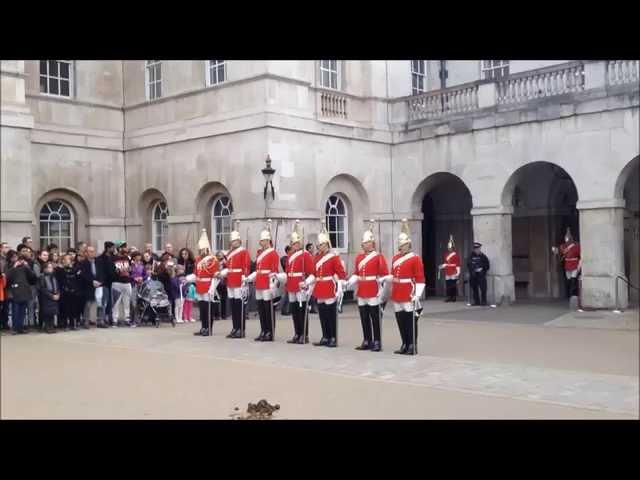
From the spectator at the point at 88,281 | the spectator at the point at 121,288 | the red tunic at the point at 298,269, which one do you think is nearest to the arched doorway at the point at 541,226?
the red tunic at the point at 298,269

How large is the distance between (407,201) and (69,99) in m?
9.02

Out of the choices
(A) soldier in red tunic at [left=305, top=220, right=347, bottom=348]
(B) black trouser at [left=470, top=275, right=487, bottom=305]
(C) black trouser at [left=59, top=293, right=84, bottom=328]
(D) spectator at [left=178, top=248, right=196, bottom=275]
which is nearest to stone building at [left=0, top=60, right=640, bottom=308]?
(B) black trouser at [left=470, top=275, right=487, bottom=305]

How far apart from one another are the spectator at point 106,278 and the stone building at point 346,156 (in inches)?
94.3

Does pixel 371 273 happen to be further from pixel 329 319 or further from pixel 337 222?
pixel 337 222

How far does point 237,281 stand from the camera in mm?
Result: 12945

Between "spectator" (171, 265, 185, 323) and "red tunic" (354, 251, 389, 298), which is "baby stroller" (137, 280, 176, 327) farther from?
"red tunic" (354, 251, 389, 298)

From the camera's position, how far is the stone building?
627 inches

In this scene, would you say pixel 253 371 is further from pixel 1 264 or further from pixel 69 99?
pixel 69 99

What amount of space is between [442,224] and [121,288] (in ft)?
34.6

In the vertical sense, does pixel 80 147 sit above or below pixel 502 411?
above

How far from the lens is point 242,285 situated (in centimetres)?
1291

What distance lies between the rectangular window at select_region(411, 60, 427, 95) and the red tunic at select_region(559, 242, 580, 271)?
6.37m

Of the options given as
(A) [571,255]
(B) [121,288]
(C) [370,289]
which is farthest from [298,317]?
(A) [571,255]
